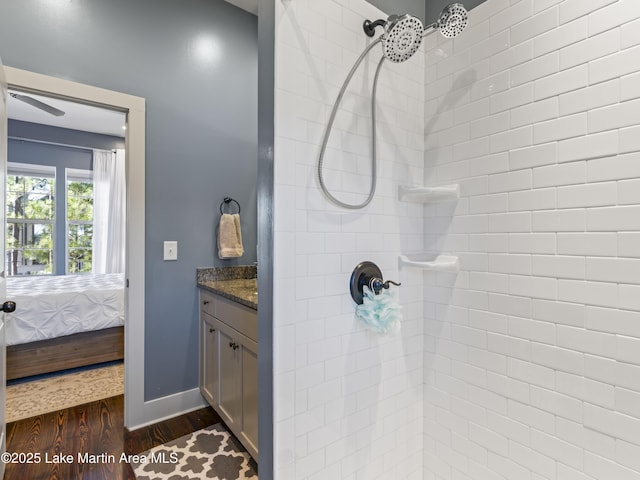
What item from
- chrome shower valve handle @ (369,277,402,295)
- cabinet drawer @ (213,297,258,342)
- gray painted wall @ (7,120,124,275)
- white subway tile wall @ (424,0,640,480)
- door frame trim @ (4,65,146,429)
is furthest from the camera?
gray painted wall @ (7,120,124,275)

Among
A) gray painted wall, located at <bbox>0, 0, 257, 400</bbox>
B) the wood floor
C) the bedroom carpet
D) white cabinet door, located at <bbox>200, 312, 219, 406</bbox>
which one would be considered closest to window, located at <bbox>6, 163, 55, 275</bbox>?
the bedroom carpet

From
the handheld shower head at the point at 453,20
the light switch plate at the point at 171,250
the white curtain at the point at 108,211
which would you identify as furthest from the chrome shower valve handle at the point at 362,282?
the white curtain at the point at 108,211

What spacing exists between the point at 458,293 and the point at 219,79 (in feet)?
7.39

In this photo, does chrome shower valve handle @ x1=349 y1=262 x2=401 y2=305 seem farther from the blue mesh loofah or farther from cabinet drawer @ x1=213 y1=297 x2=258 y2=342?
cabinet drawer @ x1=213 y1=297 x2=258 y2=342

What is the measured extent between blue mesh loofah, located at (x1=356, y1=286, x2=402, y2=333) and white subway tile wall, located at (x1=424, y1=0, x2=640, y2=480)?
1.13ft

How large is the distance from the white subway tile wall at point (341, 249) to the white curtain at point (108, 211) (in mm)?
5213

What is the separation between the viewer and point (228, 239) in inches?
95.3

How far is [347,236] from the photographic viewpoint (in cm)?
124

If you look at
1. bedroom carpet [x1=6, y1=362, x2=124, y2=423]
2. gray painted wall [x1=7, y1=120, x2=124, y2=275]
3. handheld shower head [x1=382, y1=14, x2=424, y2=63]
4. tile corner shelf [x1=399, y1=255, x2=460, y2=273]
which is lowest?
bedroom carpet [x1=6, y1=362, x2=124, y2=423]

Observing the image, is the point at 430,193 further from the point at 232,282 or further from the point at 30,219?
the point at 30,219

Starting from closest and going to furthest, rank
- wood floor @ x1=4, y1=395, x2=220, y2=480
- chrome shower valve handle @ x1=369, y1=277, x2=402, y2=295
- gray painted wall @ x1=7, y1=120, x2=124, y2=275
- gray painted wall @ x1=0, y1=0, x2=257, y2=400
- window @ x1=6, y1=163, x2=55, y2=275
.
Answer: chrome shower valve handle @ x1=369, y1=277, x2=402, y2=295
wood floor @ x1=4, y1=395, x2=220, y2=480
gray painted wall @ x1=0, y1=0, x2=257, y2=400
gray painted wall @ x1=7, y1=120, x2=124, y2=275
window @ x1=6, y1=163, x2=55, y2=275

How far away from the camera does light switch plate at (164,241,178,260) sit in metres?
2.23

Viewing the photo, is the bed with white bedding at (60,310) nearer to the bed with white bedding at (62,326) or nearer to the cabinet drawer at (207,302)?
the bed with white bedding at (62,326)

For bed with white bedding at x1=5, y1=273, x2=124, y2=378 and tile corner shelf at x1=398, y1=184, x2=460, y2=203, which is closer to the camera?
tile corner shelf at x1=398, y1=184, x2=460, y2=203
